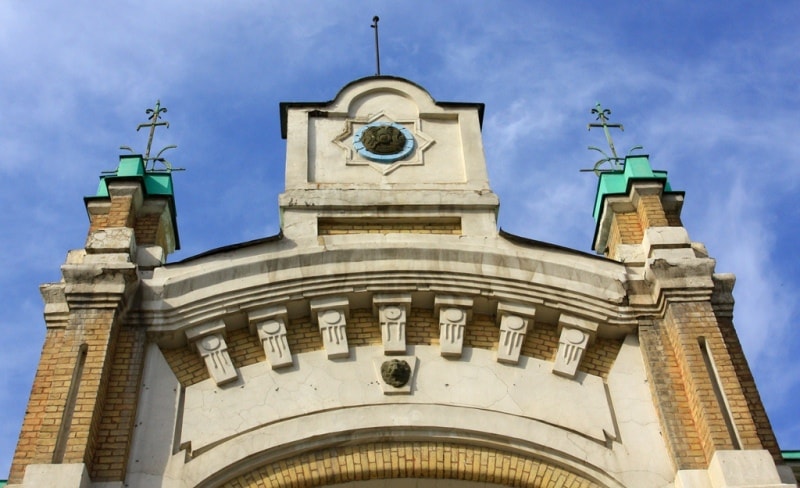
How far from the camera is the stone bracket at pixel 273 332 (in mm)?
9742

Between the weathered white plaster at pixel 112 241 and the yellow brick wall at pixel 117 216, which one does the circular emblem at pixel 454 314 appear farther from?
the yellow brick wall at pixel 117 216

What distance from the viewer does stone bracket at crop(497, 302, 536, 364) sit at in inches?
390

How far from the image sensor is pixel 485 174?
38.5ft

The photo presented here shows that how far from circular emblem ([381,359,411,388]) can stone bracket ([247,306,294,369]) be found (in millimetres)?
899

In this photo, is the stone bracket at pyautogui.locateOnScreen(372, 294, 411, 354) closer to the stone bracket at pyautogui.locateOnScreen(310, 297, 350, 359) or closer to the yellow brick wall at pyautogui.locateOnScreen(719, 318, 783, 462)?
the stone bracket at pyautogui.locateOnScreen(310, 297, 350, 359)

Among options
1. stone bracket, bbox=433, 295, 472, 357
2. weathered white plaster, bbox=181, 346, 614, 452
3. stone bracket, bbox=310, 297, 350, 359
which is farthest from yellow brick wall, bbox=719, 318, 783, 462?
stone bracket, bbox=310, 297, 350, 359

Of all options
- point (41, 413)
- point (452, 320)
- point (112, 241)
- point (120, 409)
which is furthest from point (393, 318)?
point (41, 413)

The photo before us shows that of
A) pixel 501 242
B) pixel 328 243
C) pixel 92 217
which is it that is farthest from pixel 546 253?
pixel 92 217

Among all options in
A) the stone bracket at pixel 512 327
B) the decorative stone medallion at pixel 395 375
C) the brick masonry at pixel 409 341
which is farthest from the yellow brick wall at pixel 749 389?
the decorative stone medallion at pixel 395 375

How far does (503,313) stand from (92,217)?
14.7ft

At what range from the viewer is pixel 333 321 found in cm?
1002

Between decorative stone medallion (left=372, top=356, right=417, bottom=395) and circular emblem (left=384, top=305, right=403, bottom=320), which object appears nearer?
decorative stone medallion (left=372, top=356, right=417, bottom=395)

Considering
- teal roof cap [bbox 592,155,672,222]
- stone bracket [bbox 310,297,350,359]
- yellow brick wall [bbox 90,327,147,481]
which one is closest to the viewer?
yellow brick wall [bbox 90,327,147,481]

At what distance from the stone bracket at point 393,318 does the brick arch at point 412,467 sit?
3.49 ft
